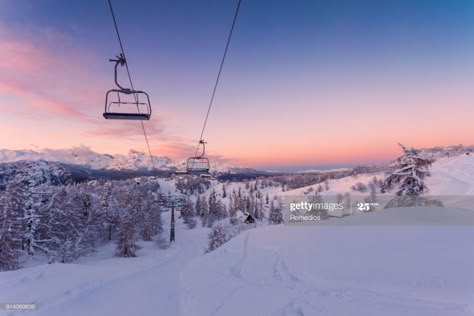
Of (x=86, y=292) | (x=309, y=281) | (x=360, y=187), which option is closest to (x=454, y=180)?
(x=309, y=281)

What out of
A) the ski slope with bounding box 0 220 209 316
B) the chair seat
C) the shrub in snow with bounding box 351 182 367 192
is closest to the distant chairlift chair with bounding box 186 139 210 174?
the ski slope with bounding box 0 220 209 316

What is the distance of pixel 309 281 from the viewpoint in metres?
8.72

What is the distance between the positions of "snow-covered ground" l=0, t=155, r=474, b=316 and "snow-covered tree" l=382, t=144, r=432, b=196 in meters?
6.37

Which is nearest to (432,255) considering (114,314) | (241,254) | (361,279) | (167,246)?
(361,279)

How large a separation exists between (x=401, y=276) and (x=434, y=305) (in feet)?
5.77

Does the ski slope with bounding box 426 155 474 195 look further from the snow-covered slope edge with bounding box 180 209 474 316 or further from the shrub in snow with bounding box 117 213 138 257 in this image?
the shrub in snow with bounding box 117 213 138 257

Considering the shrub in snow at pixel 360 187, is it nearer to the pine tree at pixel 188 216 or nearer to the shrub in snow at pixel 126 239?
the pine tree at pixel 188 216

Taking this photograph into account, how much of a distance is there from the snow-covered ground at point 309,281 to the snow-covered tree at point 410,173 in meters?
6.37

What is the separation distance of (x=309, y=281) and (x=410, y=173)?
18.1 metres

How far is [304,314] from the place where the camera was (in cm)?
646

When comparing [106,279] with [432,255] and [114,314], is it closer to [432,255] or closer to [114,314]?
[114,314]

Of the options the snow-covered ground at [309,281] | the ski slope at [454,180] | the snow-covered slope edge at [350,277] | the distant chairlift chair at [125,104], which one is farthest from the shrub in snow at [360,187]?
the distant chairlift chair at [125,104]

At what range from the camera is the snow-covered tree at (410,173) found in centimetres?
2159

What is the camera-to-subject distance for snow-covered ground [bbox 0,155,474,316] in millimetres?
6852
